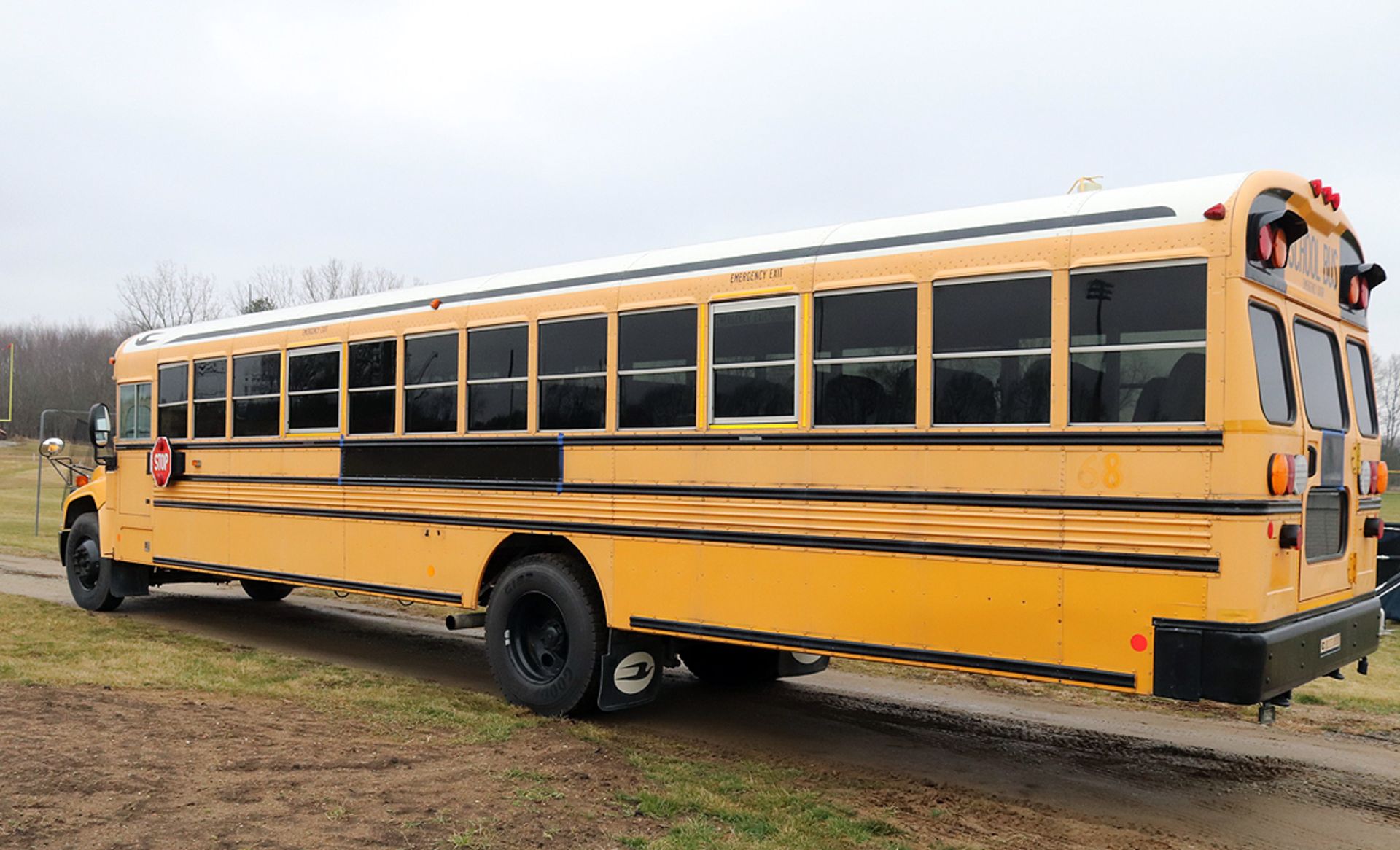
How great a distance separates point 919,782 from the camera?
5906mm

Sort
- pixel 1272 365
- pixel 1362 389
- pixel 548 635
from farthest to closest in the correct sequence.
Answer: pixel 548 635 < pixel 1362 389 < pixel 1272 365

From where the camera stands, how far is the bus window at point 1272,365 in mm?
4816

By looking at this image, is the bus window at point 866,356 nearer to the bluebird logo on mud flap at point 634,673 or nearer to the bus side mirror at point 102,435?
the bluebird logo on mud flap at point 634,673

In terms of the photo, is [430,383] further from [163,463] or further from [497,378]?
[163,463]

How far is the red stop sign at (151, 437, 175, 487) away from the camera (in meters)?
10.1

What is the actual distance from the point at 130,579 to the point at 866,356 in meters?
8.85

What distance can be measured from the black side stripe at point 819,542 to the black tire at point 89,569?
371cm

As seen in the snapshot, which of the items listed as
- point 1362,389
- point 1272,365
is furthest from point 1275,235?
point 1362,389

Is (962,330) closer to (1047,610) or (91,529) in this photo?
(1047,610)

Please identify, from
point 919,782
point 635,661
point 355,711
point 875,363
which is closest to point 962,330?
point 875,363

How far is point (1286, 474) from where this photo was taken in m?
4.80

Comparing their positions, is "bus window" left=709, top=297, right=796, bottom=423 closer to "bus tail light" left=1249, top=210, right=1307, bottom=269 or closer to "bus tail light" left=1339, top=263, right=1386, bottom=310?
"bus tail light" left=1249, top=210, right=1307, bottom=269

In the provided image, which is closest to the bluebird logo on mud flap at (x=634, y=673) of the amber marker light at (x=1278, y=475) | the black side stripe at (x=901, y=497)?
the black side stripe at (x=901, y=497)

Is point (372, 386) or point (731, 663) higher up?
point (372, 386)
